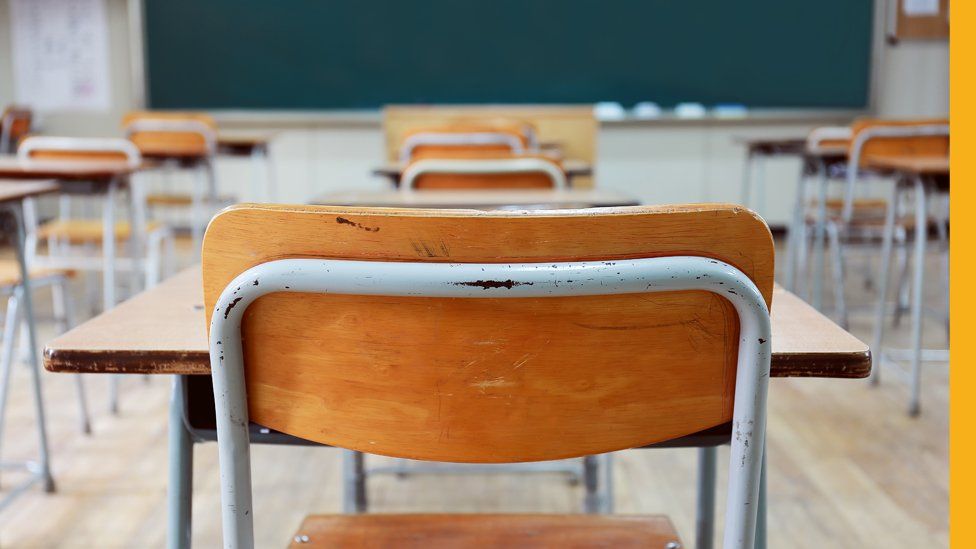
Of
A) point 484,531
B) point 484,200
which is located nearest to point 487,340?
point 484,531

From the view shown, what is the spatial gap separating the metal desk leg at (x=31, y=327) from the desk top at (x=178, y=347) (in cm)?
136

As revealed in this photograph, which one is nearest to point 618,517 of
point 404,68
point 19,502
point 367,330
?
point 367,330

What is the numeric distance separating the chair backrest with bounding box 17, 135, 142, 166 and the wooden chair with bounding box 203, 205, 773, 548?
2652 millimetres

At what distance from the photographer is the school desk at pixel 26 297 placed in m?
2.04

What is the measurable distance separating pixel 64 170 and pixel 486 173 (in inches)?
51.3

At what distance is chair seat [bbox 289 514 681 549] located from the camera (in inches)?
39.2

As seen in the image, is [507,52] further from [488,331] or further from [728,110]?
[488,331]

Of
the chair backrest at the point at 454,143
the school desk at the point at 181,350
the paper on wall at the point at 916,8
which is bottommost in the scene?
the school desk at the point at 181,350

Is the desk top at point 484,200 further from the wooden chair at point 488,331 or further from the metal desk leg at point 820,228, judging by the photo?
the metal desk leg at point 820,228

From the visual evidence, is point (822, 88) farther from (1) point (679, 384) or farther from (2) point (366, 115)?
(1) point (679, 384)

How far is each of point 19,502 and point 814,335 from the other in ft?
6.72

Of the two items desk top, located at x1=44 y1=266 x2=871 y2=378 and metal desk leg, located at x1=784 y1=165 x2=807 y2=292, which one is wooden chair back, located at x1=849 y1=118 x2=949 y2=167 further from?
desk top, located at x1=44 y1=266 x2=871 y2=378

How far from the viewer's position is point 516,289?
0.63m

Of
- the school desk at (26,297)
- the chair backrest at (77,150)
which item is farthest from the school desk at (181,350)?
the chair backrest at (77,150)
